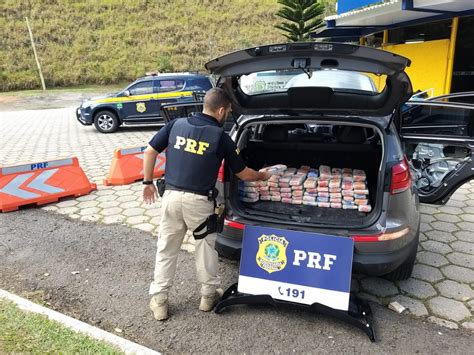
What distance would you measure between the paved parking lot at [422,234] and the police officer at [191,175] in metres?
1.08

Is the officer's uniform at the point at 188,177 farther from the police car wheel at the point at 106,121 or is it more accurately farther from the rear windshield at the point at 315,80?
the police car wheel at the point at 106,121

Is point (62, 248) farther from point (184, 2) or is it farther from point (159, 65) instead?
point (184, 2)

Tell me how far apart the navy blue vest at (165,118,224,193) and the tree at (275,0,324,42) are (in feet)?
69.6

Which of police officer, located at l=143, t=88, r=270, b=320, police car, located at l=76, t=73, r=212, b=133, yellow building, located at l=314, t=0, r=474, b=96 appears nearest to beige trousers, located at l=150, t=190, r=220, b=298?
police officer, located at l=143, t=88, r=270, b=320

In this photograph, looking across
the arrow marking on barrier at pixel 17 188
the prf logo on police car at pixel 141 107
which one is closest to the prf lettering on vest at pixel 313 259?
the arrow marking on barrier at pixel 17 188

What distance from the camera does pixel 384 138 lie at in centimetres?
267

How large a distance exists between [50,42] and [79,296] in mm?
37806

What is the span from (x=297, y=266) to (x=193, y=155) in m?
1.00

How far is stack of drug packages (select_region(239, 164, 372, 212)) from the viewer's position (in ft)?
9.82

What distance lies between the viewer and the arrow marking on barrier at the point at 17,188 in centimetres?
471

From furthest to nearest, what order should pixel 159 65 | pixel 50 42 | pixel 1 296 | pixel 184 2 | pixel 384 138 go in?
pixel 184 2, pixel 50 42, pixel 159 65, pixel 1 296, pixel 384 138

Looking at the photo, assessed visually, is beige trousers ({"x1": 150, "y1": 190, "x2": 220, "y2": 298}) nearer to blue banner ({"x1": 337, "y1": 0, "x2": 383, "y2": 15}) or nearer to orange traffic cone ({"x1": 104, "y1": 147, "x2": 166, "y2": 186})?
orange traffic cone ({"x1": 104, "y1": 147, "x2": 166, "y2": 186})

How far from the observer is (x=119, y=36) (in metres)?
37.0

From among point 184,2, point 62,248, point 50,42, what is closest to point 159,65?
point 50,42
